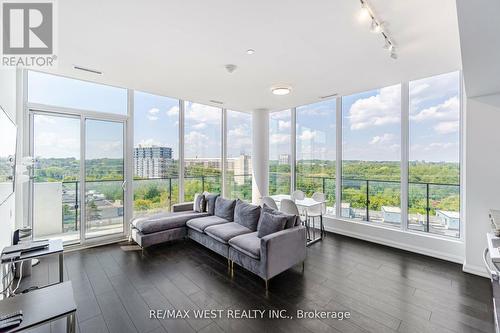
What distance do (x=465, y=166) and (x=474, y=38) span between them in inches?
90.5

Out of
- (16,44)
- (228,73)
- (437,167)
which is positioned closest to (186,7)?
(228,73)

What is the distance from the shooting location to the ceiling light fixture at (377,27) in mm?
1905

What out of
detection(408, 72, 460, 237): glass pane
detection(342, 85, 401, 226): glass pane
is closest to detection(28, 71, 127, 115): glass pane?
detection(342, 85, 401, 226): glass pane

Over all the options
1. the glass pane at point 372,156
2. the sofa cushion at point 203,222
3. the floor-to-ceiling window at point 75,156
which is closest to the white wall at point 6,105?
the floor-to-ceiling window at point 75,156

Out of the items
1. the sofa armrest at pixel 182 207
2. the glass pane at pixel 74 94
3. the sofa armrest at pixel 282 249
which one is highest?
the glass pane at pixel 74 94

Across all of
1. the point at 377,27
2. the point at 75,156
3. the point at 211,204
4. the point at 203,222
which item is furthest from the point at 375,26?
the point at 75,156

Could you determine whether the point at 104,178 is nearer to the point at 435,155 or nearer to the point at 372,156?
the point at 372,156

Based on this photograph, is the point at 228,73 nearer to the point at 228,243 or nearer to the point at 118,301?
the point at 228,243

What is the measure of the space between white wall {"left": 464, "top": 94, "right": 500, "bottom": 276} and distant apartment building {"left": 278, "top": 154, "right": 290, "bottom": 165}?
3550mm

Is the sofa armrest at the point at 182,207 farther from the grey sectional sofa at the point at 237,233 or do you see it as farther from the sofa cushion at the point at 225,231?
the sofa cushion at the point at 225,231

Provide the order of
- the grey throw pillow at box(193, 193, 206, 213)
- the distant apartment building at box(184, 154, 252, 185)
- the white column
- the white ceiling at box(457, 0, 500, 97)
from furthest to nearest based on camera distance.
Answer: the distant apartment building at box(184, 154, 252, 185)
the white column
the grey throw pillow at box(193, 193, 206, 213)
the white ceiling at box(457, 0, 500, 97)

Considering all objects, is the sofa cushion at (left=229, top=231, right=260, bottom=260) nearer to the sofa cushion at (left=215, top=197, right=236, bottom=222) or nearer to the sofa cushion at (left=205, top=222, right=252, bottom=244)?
the sofa cushion at (left=205, top=222, right=252, bottom=244)

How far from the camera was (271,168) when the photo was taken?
20.7 ft

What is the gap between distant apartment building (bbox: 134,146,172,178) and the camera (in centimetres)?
466
